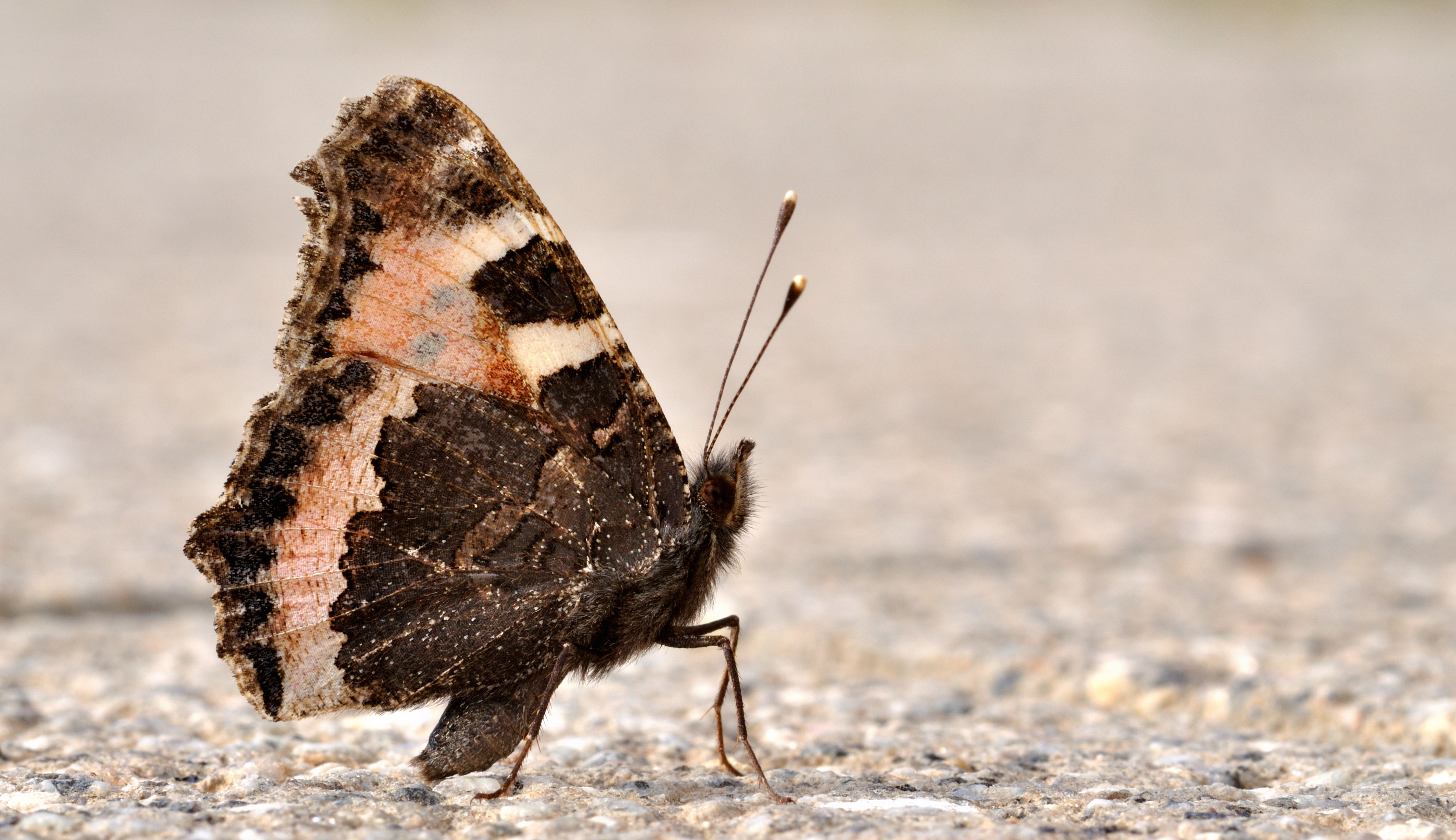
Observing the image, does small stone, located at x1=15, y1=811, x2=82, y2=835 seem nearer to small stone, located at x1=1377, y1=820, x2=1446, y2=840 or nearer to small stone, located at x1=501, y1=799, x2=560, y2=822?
small stone, located at x1=501, y1=799, x2=560, y2=822

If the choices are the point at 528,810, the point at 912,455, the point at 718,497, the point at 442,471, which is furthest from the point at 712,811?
the point at 912,455

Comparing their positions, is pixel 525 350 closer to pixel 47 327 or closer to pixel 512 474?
pixel 512 474

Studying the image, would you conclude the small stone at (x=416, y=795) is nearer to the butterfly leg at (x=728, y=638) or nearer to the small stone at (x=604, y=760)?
the small stone at (x=604, y=760)

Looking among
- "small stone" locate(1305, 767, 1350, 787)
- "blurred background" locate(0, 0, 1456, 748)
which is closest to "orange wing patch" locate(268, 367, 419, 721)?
"blurred background" locate(0, 0, 1456, 748)

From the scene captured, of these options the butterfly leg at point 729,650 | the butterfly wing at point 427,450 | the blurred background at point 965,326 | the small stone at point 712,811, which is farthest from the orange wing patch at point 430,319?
the blurred background at point 965,326

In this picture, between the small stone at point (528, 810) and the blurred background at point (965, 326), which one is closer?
the small stone at point (528, 810)

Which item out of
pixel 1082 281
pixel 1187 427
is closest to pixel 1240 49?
pixel 1082 281
